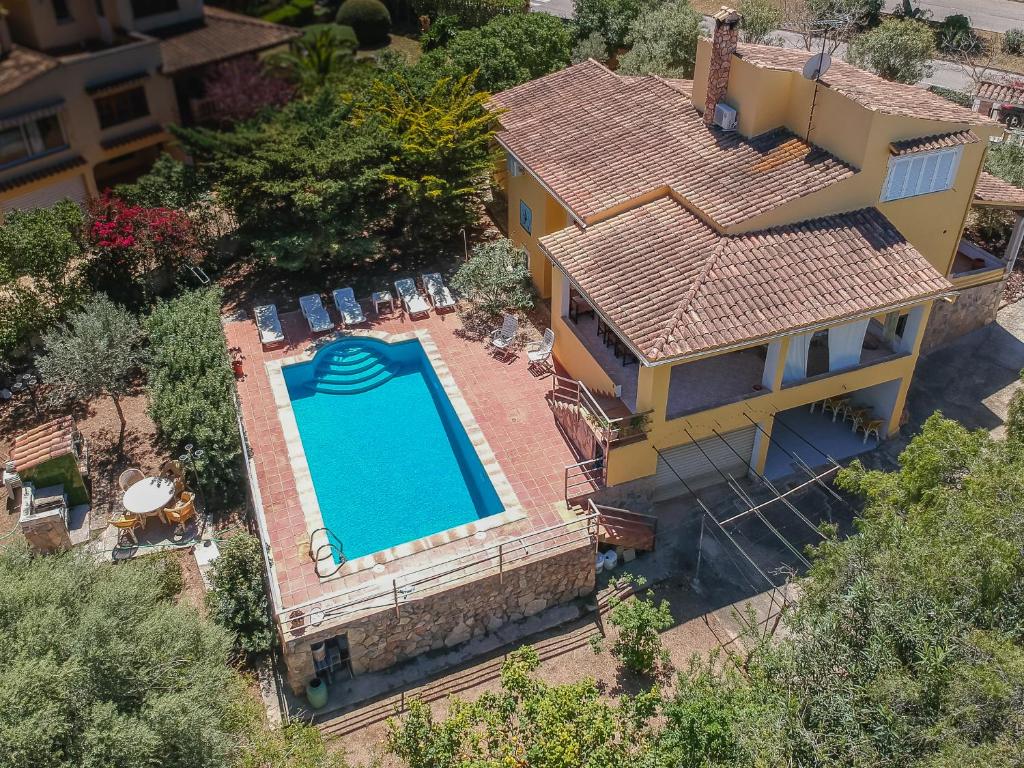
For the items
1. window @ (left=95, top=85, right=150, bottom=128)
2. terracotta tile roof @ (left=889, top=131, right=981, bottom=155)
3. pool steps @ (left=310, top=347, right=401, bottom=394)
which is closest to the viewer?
terracotta tile roof @ (left=889, top=131, right=981, bottom=155)

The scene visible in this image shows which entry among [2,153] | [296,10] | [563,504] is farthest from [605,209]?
[296,10]

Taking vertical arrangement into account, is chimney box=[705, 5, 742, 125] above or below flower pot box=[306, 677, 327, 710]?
above

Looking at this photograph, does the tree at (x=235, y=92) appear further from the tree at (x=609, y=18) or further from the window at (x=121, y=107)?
the tree at (x=609, y=18)

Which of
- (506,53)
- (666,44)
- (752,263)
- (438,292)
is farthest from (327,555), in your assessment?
(666,44)

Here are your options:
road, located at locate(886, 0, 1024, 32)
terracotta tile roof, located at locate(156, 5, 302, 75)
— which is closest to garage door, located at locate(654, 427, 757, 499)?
terracotta tile roof, located at locate(156, 5, 302, 75)

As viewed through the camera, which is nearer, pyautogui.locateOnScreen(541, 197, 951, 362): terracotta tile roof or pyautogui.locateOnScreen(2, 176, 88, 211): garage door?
pyautogui.locateOnScreen(541, 197, 951, 362): terracotta tile roof

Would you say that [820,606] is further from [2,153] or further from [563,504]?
[2,153]

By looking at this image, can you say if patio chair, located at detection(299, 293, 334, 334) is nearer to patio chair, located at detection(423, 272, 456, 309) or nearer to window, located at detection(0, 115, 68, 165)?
patio chair, located at detection(423, 272, 456, 309)
